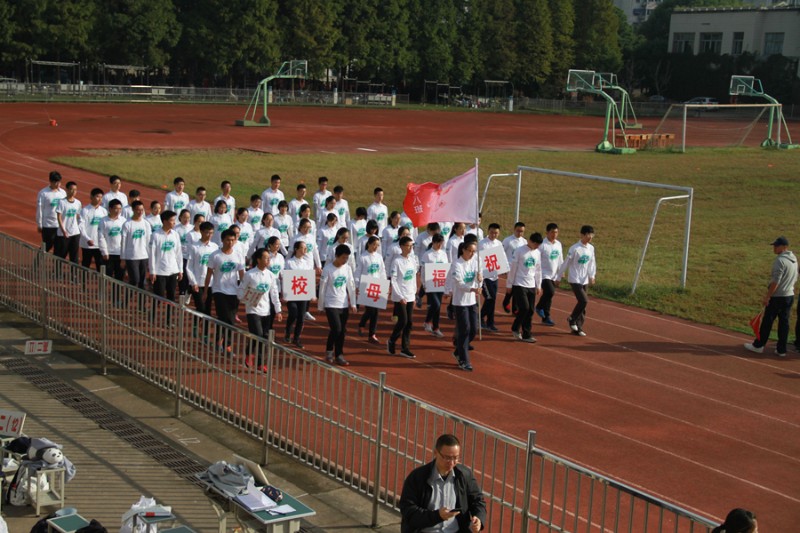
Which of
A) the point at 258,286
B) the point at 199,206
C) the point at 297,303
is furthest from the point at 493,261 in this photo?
the point at 199,206

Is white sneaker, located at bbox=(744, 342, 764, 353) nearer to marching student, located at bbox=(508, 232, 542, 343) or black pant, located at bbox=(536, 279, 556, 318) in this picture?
black pant, located at bbox=(536, 279, 556, 318)

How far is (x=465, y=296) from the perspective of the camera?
1346 cm

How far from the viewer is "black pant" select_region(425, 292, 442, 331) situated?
1498 cm

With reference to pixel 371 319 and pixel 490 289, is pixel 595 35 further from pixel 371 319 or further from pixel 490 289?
pixel 371 319

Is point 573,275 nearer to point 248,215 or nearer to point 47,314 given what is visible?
point 248,215

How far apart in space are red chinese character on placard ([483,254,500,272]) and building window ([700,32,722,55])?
3480 inches

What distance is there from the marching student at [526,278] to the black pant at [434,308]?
120 centimetres

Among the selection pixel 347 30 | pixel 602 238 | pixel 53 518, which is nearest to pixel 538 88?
pixel 347 30

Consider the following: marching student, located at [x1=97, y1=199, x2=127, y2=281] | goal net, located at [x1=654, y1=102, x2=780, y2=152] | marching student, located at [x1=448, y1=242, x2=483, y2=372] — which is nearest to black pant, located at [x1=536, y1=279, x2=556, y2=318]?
marching student, located at [x1=448, y1=242, x2=483, y2=372]

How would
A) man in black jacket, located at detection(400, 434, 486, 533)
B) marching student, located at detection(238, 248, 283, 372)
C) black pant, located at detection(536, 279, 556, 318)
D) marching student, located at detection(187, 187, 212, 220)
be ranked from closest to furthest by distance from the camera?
man in black jacket, located at detection(400, 434, 486, 533) → marching student, located at detection(238, 248, 283, 372) → black pant, located at detection(536, 279, 556, 318) → marching student, located at detection(187, 187, 212, 220)

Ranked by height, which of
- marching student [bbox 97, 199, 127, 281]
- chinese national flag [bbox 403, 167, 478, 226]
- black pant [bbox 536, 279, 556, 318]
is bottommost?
black pant [bbox 536, 279, 556, 318]

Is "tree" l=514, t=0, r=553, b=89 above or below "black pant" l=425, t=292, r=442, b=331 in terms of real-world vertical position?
above

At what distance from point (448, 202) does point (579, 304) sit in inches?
112

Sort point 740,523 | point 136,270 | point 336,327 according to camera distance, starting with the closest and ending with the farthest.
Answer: point 740,523, point 336,327, point 136,270
